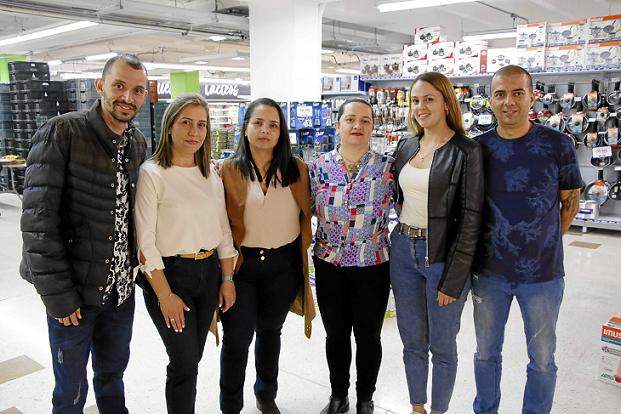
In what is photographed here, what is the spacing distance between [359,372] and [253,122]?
130 centimetres

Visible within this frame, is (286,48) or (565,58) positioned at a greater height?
(286,48)

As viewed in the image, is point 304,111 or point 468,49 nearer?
point 304,111

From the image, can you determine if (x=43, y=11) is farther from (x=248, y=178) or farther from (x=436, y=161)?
(x=436, y=161)

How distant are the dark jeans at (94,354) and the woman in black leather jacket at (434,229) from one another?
3.92 ft

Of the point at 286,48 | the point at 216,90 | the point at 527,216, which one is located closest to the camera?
the point at 527,216

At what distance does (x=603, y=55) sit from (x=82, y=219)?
270 inches

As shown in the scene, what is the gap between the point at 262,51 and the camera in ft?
27.1

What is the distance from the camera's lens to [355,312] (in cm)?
238

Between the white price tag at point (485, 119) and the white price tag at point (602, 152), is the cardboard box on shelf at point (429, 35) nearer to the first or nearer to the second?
the white price tag at point (485, 119)

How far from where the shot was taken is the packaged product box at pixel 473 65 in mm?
7387

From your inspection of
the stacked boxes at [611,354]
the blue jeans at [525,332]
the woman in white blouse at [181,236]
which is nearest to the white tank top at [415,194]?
the blue jeans at [525,332]

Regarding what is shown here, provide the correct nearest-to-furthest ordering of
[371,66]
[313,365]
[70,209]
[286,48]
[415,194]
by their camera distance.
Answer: [70,209]
[415,194]
[313,365]
[286,48]
[371,66]

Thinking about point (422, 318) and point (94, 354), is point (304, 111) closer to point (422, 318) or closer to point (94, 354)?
point (422, 318)

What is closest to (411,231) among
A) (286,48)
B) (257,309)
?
(257,309)
